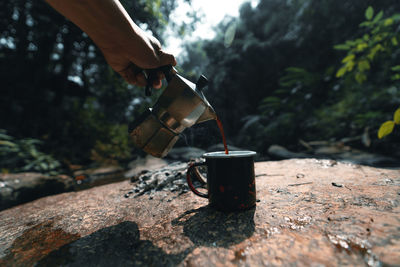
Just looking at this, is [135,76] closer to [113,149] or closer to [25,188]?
[25,188]

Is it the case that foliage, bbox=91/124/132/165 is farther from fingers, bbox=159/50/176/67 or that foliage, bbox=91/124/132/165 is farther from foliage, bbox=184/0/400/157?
fingers, bbox=159/50/176/67

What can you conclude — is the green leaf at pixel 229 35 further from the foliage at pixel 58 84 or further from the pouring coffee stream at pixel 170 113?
the pouring coffee stream at pixel 170 113

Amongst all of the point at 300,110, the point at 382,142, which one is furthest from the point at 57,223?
the point at 300,110

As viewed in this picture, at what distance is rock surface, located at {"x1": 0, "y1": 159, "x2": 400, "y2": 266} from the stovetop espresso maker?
522 millimetres

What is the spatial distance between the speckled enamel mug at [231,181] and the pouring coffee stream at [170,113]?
11.3 inches

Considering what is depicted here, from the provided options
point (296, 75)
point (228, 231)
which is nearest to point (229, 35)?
point (296, 75)

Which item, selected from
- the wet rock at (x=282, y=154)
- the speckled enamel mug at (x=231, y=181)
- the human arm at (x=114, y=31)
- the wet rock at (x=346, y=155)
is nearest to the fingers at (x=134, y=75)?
the human arm at (x=114, y=31)

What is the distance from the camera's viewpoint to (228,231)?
39.0 inches

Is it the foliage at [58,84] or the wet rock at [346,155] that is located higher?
the foliage at [58,84]

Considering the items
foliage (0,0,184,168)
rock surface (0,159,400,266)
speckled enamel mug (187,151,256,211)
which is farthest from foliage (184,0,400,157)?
foliage (0,0,184,168)

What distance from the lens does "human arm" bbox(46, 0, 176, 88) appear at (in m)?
1.02

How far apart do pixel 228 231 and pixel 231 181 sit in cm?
26

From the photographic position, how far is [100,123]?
593cm

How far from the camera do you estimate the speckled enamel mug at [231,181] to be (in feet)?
3.63
